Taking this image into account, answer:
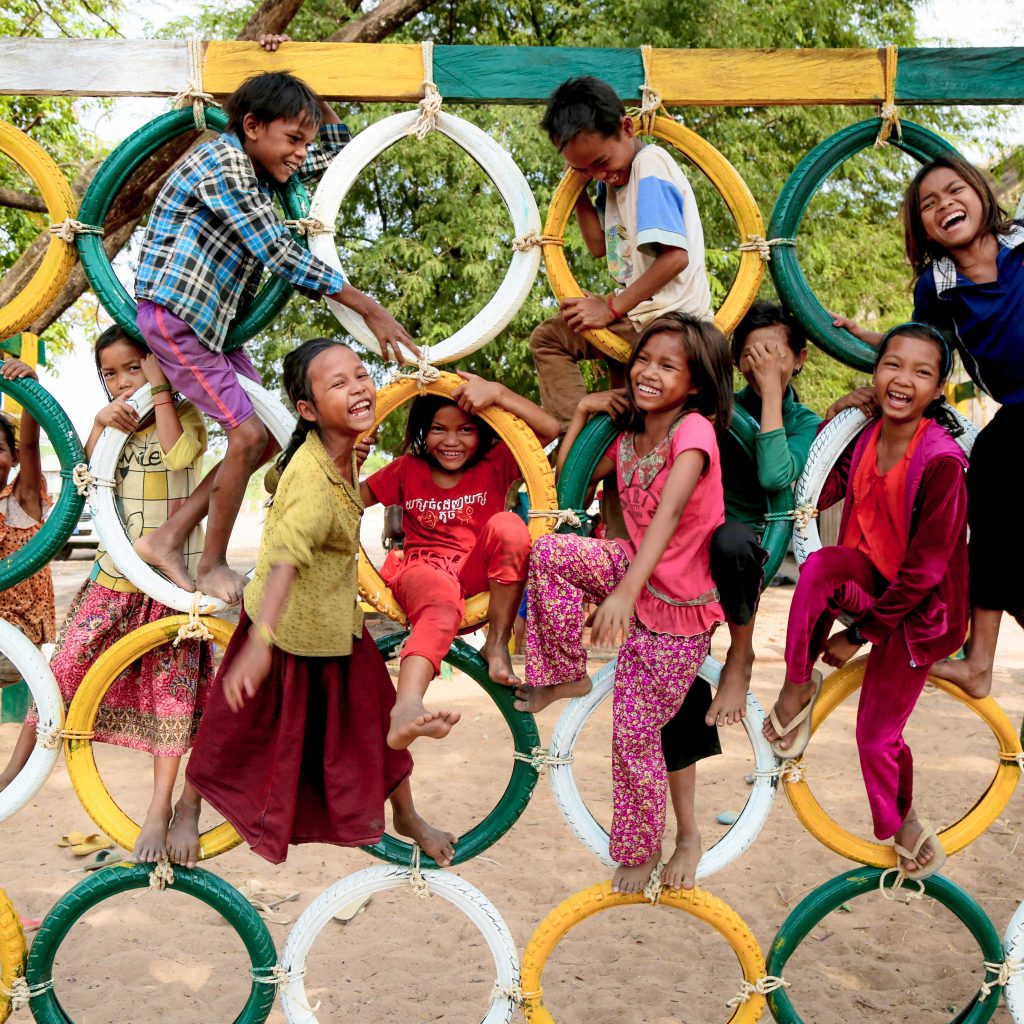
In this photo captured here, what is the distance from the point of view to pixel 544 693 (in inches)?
103

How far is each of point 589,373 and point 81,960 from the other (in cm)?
528

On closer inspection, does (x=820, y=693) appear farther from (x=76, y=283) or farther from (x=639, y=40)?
(x=639, y=40)

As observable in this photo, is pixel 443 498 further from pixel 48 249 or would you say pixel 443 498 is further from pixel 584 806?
pixel 48 249

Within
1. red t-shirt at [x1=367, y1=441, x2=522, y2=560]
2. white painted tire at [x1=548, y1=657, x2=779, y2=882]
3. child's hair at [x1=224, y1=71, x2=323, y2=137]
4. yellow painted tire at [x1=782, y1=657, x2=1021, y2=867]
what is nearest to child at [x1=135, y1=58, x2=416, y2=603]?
child's hair at [x1=224, y1=71, x2=323, y2=137]

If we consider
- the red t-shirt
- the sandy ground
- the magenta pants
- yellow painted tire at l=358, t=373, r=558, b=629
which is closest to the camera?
the magenta pants

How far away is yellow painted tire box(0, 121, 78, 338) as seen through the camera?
109 inches

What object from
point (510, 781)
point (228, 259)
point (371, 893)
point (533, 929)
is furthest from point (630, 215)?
point (533, 929)

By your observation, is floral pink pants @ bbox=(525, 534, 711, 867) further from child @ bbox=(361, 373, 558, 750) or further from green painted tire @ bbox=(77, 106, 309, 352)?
green painted tire @ bbox=(77, 106, 309, 352)

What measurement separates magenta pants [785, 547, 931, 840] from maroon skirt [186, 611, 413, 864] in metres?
1.10

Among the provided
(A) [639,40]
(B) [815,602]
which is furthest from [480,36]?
(B) [815,602]

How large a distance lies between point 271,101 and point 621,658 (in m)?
1.70

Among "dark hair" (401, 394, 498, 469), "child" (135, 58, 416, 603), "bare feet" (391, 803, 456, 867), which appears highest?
"child" (135, 58, 416, 603)

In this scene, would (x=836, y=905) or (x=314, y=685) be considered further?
(x=836, y=905)

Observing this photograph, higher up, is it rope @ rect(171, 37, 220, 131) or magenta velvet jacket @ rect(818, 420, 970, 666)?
rope @ rect(171, 37, 220, 131)
